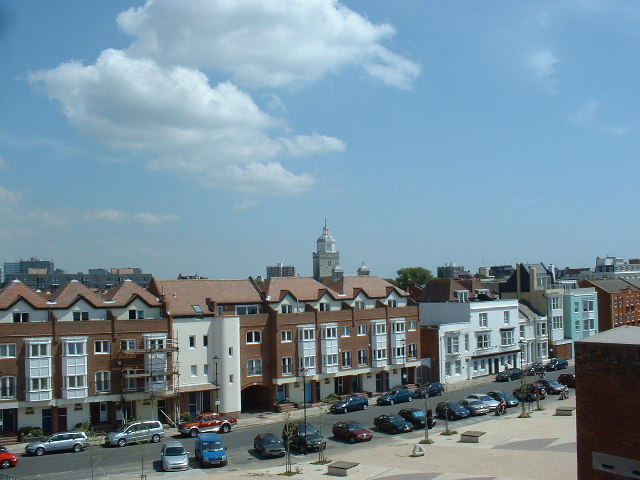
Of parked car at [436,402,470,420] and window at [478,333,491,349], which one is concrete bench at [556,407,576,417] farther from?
window at [478,333,491,349]

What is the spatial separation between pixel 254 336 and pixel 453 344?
23.7 meters

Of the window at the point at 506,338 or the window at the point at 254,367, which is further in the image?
the window at the point at 506,338

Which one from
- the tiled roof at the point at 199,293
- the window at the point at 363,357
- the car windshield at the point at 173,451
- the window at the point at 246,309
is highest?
the tiled roof at the point at 199,293

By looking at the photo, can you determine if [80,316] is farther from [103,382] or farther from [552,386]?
[552,386]

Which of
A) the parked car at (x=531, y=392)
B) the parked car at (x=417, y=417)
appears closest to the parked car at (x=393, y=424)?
the parked car at (x=417, y=417)

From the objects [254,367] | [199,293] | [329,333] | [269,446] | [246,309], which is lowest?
[269,446]

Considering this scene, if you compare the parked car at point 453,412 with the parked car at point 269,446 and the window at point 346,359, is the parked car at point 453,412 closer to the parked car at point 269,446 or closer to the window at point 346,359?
the window at point 346,359

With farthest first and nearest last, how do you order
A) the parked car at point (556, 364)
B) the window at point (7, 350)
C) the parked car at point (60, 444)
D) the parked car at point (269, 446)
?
1. the parked car at point (556, 364)
2. the window at point (7, 350)
3. the parked car at point (60, 444)
4. the parked car at point (269, 446)

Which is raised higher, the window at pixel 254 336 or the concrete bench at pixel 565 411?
the window at pixel 254 336

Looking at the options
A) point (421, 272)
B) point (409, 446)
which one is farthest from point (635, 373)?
point (421, 272)

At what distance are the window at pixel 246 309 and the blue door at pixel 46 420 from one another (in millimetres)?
16426

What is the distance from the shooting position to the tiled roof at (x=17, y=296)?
160ft

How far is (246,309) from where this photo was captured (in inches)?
2340

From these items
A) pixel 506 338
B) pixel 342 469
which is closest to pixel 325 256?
pixel 506 338
